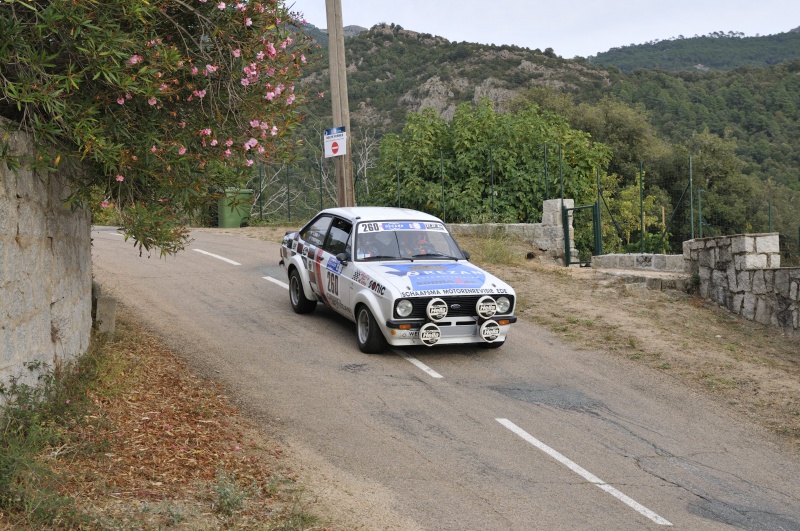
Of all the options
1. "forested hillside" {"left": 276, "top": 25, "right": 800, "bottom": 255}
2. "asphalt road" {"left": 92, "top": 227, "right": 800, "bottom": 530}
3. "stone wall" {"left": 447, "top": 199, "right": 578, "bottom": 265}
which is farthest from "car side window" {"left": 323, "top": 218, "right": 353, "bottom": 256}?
"stone wall" {"left": 447, "top": 199, "right": 578, "bottom": 265}

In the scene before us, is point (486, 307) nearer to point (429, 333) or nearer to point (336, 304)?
point (429, 333)

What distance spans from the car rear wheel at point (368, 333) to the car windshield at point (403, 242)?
833 millimetres

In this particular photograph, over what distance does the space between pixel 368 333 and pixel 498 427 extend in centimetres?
265

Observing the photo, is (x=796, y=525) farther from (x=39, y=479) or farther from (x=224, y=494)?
(x=39, y=479)

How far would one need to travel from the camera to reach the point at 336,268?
11344 mm

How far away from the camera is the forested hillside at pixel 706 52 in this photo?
7881cm

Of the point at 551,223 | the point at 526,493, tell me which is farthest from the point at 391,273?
the point at 551,223

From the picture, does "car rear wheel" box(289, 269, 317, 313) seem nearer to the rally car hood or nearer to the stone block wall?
the rally car hood

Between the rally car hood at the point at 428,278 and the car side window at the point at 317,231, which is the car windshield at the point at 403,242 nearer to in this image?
the rally car hood at the point at 428,278

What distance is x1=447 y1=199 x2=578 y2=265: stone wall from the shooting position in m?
21.6

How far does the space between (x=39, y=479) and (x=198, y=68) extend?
362 centimetres

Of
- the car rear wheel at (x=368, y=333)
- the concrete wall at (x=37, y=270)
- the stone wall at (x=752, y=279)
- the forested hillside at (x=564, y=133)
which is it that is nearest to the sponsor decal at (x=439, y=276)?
the car rear wheel at (x=368, y=333)

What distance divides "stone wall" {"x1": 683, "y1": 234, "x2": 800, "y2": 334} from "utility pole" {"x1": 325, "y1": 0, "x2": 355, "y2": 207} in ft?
22.8

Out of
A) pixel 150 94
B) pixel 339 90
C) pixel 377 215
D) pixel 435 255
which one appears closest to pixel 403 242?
pixel 435 255
